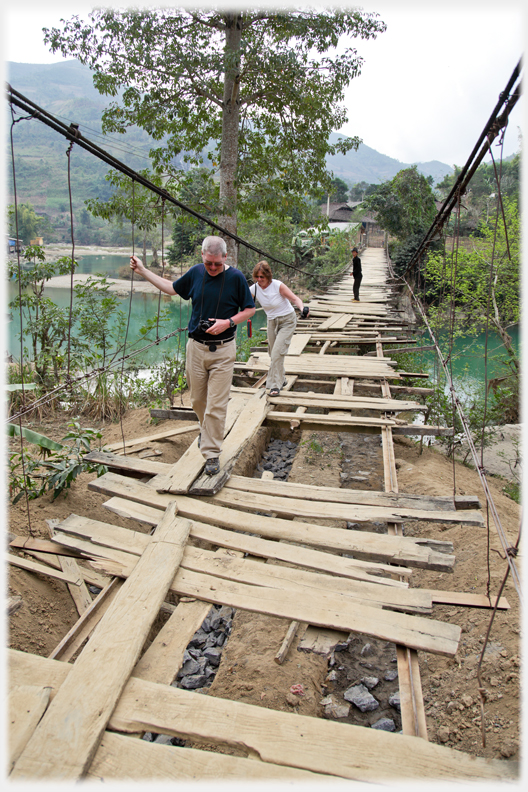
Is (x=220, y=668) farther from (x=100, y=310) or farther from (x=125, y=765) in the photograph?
(x=100, y=310)

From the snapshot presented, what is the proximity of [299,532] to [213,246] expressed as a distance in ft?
4.66

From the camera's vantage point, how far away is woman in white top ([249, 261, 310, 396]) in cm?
388

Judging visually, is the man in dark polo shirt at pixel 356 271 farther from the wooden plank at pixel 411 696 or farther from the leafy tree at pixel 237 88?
the wooden plank at pixel 411 696

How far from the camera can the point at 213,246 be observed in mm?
2457

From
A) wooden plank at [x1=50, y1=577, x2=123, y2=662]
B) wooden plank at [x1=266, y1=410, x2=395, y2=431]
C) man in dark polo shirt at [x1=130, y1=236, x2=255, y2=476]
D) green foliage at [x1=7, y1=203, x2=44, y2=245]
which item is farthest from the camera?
green foliage at [x1=7, y1=203, x2=44, y2=245]

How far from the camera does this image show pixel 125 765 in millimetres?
1284

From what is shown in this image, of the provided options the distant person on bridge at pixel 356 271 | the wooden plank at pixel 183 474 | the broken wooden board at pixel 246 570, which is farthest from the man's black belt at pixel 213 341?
the distant person on bridge at pixel 356 271

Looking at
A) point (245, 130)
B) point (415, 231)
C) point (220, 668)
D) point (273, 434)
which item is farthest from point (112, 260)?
point (220, 668)

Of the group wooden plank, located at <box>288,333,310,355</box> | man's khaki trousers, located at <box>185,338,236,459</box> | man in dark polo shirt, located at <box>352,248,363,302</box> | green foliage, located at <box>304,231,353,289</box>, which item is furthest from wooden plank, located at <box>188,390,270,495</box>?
green foliage, located at <box>304,231,353,289</box>

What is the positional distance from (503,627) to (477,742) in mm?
667

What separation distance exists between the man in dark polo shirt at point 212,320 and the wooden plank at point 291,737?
4.49ft

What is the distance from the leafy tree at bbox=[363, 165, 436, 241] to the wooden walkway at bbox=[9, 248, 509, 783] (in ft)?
61.4

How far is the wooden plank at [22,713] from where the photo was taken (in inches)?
50.7

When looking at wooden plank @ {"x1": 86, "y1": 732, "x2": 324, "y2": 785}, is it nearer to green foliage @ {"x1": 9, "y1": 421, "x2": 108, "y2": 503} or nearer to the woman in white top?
green foliage @ {"x1": 9, "y1": 421, "x2": 108, "y2": 503}
